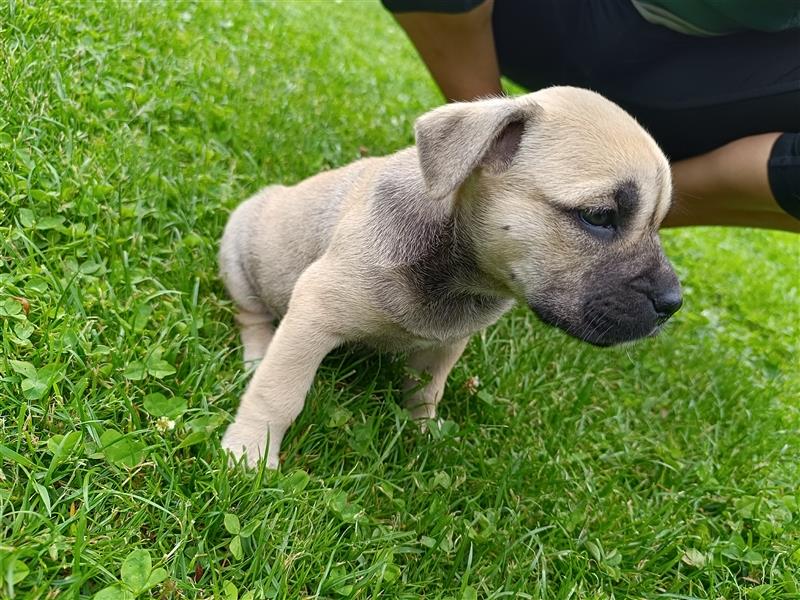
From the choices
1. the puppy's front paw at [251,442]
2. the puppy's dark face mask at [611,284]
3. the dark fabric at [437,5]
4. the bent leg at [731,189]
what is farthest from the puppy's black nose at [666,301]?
the dark fabric at [437,5]

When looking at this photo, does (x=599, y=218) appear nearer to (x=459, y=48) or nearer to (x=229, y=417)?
(x=229, y=417)

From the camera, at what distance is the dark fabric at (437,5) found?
4.75 m

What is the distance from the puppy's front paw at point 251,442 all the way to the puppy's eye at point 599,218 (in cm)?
164

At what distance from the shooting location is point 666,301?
9.52ft

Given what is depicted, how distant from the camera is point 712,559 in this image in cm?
355

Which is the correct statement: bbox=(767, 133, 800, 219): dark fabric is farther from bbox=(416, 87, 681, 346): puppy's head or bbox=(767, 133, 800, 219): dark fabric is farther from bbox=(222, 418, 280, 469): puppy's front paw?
bbox=(222, 418, 280, 469): puppy's front paw

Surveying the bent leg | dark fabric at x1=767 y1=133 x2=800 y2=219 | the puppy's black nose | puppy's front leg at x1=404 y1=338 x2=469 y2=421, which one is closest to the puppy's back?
puppy's front leg at x1=404 y1=338 x2=469 y2=421

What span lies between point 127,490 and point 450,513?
1.51m

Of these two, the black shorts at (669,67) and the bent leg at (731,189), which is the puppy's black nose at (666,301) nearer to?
the bent leg at (731,189)

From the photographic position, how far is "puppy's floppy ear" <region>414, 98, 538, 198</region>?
269 cm

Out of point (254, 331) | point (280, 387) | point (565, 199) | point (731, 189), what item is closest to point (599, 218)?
point (565, 199)

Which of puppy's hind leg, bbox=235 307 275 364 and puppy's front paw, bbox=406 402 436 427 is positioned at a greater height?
puppy's hind leg, bbox=235 307 275 364

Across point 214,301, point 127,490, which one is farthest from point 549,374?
point 127,490

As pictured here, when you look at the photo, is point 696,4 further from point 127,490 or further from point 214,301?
point 127,490
